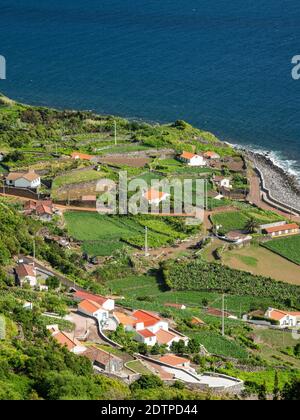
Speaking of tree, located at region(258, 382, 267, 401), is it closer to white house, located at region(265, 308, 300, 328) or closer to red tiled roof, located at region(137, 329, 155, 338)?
red tiled roof, located at region(137, 329, 155, 338)

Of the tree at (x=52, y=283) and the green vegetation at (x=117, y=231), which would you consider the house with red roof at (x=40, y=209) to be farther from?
the tree at (x=52, y=283)

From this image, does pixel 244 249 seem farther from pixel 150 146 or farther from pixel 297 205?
pixel 150 146

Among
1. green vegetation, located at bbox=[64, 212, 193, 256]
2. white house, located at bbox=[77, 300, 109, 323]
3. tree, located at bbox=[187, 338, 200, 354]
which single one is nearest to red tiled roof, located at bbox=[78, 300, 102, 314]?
white house, located at bbox=[77, 300, 109, 323]

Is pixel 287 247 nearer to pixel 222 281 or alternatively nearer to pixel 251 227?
pixel 251 227

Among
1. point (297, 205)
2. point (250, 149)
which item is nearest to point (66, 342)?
point (297, 205)

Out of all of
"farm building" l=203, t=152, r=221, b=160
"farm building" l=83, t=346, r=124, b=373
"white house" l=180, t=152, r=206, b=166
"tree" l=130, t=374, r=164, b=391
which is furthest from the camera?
"farm building" l=203, t=152, r=221, b=160

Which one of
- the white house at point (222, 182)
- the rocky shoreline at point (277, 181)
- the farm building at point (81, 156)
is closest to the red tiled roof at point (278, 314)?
the rocky shoreline at point (277, 181)
